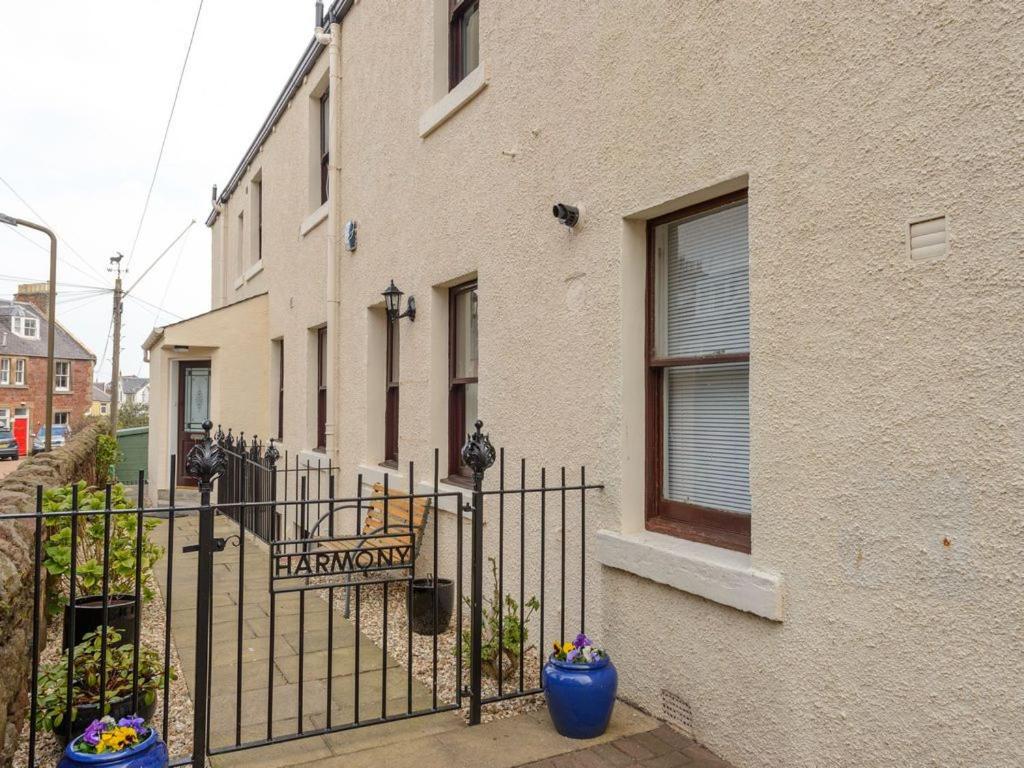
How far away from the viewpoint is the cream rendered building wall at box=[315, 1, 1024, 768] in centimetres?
237

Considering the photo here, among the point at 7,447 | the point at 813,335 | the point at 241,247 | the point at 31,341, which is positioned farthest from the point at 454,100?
the point at 31,341

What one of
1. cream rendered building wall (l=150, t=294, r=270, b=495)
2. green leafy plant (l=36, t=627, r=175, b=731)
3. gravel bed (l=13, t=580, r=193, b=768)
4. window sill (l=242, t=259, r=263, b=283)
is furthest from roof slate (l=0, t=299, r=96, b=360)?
green leafy plant (l=36, t=627, r=175, b=731)

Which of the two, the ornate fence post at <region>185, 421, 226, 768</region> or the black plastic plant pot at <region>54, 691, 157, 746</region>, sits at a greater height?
the ornate fence post at <region>185, 421, 226, 768</region>

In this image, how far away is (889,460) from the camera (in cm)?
264

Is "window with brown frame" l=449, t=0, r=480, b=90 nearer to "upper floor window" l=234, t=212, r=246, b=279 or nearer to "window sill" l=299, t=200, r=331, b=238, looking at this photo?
"window sill" l=299, t=200, r=331, b=238

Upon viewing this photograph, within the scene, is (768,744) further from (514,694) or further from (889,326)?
(889,326)

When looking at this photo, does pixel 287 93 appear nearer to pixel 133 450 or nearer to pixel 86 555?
pixel 86 555

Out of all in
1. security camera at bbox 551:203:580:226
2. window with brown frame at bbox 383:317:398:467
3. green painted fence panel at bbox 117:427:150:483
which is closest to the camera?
security camera at bbox 551:203:580:226

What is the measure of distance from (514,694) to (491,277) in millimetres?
2818

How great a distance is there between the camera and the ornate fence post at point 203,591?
3.15 m

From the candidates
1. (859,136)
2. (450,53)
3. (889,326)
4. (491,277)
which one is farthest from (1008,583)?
(450,53)

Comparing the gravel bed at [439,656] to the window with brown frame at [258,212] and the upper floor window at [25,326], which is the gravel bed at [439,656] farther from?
the upper floor window at [25,326]

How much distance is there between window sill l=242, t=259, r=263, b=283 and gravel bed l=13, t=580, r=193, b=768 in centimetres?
793

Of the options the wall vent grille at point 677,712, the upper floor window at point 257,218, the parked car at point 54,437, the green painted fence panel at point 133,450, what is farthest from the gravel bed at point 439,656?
the parked car at point 54,437
